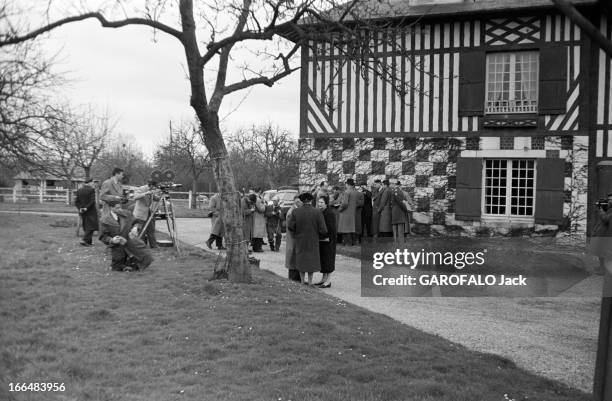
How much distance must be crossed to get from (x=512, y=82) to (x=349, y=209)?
6.16 meters

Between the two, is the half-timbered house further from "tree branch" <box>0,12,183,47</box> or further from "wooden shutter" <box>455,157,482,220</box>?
"tree branch" <box>0,12,183,47</box>

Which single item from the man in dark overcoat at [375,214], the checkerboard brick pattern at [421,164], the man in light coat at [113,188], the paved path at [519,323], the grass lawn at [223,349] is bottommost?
the paved path at [519,323]

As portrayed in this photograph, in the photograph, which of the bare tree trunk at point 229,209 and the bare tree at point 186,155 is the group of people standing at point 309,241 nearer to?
the bare tree trunk at point 229,209

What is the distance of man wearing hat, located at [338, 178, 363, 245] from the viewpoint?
16.9m

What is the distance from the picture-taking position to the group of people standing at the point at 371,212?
16.5 metres

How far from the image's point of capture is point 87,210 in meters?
15.6

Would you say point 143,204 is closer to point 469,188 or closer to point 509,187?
point 469,188

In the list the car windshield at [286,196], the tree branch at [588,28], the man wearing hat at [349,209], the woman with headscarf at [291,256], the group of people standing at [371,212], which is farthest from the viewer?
the car windshield at [286,196]

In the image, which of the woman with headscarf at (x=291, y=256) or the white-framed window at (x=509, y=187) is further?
the white-framed window at (x=509, y=187)

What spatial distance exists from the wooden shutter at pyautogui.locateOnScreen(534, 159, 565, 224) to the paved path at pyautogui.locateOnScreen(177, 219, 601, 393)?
16.7 ft

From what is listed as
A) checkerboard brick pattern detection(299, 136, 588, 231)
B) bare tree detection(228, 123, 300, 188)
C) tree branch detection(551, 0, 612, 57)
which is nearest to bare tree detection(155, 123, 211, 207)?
bare tree detection(228, 123, 300, 188)

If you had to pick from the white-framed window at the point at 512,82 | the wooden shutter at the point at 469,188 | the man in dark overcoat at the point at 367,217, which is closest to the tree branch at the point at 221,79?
the man in dark overcoat at the point at 367,217

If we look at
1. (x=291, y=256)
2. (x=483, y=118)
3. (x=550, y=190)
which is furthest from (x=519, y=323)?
(x=483, y=118)

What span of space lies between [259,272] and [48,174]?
588 cm
